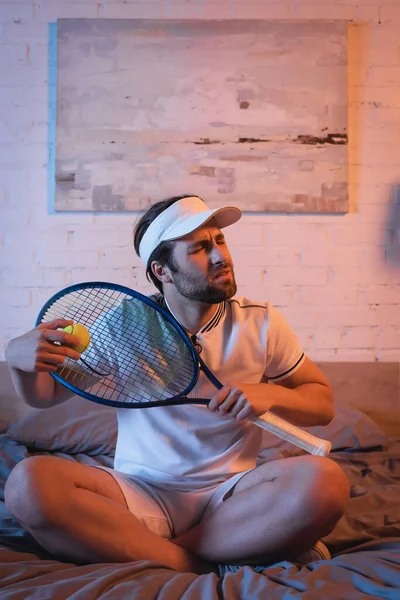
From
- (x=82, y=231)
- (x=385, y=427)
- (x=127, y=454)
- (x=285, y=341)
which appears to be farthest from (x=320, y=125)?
(x=127, y=454)

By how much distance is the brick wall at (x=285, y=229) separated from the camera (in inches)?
114

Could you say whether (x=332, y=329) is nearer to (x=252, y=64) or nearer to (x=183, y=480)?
(x=252, y=64)

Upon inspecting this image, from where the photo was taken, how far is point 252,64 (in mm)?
2896

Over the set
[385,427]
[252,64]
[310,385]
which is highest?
[252,64]

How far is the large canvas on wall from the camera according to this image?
9.49 ft

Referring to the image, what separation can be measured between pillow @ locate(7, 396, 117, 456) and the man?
715mm

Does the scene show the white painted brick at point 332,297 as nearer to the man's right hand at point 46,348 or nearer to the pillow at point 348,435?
the pillow at point 348,435

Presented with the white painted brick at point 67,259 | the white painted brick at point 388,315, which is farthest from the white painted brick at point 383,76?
the white painted brick at point 67,259

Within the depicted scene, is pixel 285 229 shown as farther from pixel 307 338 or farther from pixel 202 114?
pixel 202 114

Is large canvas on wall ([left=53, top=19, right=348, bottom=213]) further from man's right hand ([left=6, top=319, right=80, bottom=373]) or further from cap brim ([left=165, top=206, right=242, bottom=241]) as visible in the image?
man's right hand ([left=6, top=319, right=80, bottom=373])

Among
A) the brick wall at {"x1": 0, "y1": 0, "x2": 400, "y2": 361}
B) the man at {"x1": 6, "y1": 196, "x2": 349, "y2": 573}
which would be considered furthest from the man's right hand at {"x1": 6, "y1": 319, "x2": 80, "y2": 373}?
the brick wall at {"x1": 0, "y1": 0, "x2": 400, "y2": 361}

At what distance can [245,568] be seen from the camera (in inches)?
48.6

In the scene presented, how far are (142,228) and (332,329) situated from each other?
4.40 feet

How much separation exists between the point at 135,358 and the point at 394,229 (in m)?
1.75
